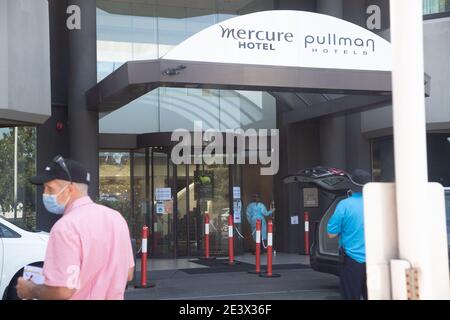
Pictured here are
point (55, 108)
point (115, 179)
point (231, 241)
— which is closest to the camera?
point (231, 241)

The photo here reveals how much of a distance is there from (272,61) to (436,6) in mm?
6398

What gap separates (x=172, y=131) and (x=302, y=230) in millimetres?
4673

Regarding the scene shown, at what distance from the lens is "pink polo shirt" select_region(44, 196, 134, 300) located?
10.7ft

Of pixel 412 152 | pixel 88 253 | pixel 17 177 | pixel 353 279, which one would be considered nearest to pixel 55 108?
pixel 17 177

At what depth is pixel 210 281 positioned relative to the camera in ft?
39.8

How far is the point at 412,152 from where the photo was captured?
2.69m

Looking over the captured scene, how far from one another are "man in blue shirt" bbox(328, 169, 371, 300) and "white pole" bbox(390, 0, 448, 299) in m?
3.80

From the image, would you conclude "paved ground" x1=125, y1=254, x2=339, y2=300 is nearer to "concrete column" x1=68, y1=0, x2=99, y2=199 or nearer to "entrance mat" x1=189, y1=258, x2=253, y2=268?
"entrance mat" x1=189, y1=258, x2=253, y2=268

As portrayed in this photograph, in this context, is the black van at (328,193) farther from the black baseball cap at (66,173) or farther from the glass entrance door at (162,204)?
the glass entrance door at (162,204)

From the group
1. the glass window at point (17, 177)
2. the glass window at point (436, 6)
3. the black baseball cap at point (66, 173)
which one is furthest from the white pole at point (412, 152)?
the glass window at point (436, 6)

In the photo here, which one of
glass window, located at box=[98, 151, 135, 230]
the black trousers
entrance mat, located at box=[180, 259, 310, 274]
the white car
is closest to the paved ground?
entrance mat, located at box=[180, 259, 310, 274]

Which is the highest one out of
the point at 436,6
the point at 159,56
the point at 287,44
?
the point at 436,6

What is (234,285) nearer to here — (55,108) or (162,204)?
(162,204)
